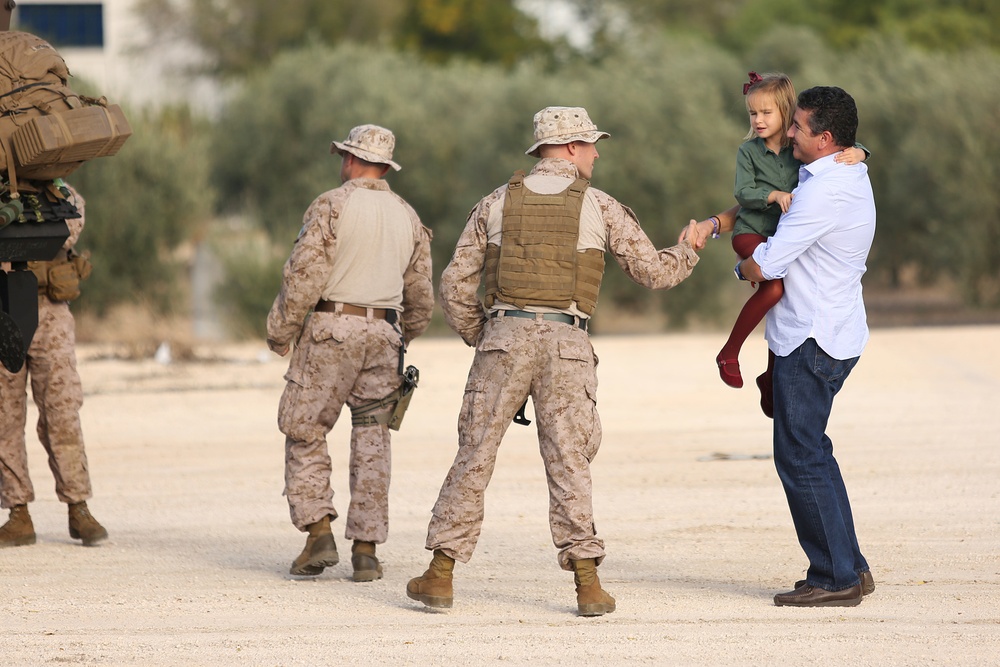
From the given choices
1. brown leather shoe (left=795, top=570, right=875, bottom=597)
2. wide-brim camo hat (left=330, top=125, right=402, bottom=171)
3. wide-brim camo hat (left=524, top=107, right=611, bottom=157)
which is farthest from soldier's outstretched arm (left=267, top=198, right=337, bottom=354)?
brown leather shoe (left=795, top=570, right=875, bottom=597)

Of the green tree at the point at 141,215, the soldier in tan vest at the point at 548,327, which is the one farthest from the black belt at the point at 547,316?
the green tree at the point at 141,215

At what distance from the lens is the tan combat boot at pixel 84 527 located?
7.73m

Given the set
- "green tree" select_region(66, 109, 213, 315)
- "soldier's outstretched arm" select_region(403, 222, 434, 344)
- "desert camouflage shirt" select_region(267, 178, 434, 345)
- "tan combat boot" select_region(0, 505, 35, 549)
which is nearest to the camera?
"desert camouflage shirt" select_region(267, 178, 434, 345)

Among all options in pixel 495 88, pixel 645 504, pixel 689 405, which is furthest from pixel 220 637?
pixel 495 88

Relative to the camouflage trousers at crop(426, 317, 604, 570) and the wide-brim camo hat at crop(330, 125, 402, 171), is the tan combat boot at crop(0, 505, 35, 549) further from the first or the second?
the camouflage trousers at crop(426, 317, 604, 570)

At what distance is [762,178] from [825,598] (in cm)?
175

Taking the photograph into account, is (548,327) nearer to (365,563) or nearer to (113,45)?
(365,563)

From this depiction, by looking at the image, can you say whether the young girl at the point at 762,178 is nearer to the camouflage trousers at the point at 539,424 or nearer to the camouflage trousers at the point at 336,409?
the camouflage trousers at the point at 539,424

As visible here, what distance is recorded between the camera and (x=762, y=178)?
6.14 m

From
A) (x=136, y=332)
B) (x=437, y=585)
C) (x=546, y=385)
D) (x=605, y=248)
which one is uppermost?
(x=605, y=248)

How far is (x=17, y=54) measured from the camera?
687cm

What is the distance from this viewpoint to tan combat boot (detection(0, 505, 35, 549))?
7.72m

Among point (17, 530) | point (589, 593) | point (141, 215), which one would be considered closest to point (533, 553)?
point (589, 593)

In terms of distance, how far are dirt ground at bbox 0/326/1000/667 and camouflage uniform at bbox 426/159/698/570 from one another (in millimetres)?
400
